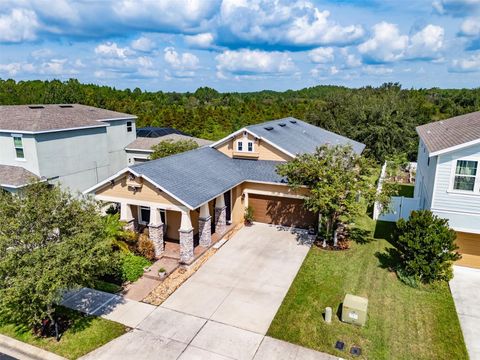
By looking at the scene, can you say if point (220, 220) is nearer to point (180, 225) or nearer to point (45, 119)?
point (180, 225)

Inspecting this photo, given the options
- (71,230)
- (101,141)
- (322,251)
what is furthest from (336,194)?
(101,141)

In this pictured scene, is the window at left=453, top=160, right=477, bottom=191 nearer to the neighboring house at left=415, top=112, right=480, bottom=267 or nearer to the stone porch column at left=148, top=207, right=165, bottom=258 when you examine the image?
the neighboring house at left=415, top=112, right=480, bottom=267

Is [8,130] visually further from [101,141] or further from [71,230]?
[71,230]

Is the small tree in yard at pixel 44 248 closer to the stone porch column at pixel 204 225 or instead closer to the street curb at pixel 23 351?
the street curb at pixel 23 351

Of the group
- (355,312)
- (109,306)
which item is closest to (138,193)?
(109,306)

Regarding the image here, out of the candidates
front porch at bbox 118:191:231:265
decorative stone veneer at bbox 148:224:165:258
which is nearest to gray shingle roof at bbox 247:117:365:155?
front porch at bbox 118:191:231:265
